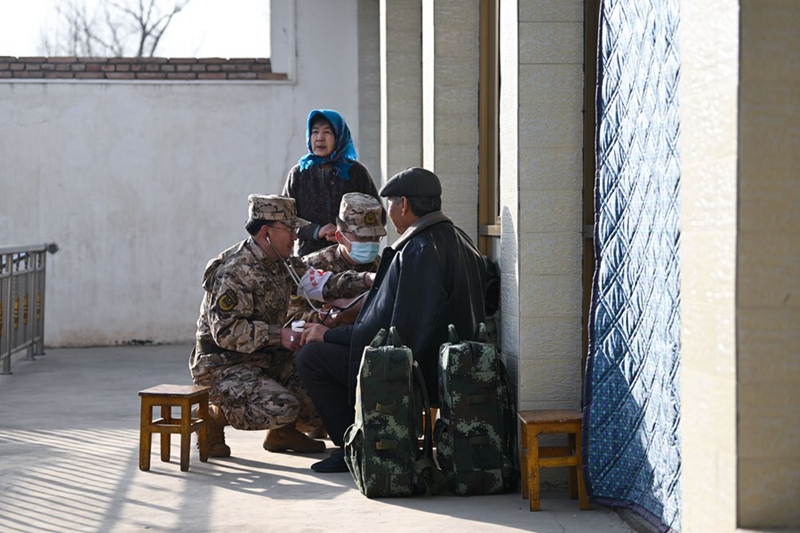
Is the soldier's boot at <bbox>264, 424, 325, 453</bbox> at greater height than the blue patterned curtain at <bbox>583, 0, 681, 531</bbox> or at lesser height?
lesser

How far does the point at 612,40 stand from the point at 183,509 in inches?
100

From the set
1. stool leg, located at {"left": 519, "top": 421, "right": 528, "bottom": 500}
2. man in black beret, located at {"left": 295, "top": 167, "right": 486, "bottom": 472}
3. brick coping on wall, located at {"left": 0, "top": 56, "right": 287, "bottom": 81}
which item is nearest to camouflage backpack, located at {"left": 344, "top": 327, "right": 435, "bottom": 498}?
man in black beret, located at {"left": 295, "top": 167, "right": 486, "bottom": 472}

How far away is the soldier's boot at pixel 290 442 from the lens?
6.10m

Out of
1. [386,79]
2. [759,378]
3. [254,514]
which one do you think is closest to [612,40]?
[759,378]

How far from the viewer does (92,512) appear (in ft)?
15.7

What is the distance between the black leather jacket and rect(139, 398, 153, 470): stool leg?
1021mm

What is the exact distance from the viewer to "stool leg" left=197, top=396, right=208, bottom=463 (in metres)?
5.73

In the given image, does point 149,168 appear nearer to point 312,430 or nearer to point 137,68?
point 137,68

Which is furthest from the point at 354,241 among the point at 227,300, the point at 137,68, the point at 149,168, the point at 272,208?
the point at 137,68

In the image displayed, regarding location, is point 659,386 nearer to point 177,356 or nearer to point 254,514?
point 254,514

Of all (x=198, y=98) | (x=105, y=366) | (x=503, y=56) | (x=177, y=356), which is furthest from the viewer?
(x=198, y=98)

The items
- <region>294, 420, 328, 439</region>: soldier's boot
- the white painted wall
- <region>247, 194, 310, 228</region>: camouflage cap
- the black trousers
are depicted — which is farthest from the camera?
the white painted wall

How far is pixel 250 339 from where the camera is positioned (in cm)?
579

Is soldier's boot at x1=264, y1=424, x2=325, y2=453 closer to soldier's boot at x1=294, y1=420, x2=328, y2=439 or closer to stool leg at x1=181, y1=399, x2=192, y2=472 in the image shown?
soldier's boot at x1=294, y1=420, x2=328, y2=439
